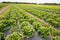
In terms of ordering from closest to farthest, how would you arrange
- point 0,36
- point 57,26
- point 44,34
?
point 0,36
point 44,34
point 57,26

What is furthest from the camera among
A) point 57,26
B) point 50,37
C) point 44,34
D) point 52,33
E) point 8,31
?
point 57,26

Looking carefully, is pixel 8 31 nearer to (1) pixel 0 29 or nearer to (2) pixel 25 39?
(1) pixel 0 29

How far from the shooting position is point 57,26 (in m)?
24.7

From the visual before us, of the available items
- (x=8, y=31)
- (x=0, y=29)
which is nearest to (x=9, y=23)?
(x=8, y=31)

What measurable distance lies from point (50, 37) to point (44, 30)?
74.5 inches

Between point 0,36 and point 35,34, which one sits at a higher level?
point 0,36

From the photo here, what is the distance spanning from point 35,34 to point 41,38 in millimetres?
1873

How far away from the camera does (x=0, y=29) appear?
1777 centimetres

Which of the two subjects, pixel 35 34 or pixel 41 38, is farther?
pixel 35 34

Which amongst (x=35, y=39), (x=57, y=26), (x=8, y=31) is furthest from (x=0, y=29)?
(x=57, y=26)

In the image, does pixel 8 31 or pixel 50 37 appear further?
pixel 8 31

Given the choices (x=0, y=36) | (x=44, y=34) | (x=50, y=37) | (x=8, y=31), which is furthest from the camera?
(x=8, y=31)

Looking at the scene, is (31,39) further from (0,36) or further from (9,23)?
(9,23)

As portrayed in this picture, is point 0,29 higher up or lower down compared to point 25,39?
higher up
